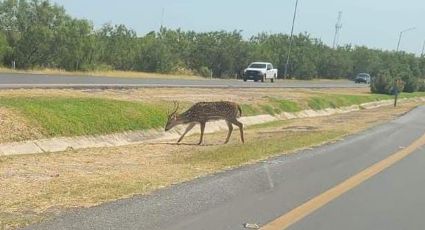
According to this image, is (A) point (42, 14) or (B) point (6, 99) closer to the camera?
(B) point (6, 99)

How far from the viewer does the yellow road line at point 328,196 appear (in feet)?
24.8

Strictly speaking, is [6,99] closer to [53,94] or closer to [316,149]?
[53,94]

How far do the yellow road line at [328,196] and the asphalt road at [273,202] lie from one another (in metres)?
0.10

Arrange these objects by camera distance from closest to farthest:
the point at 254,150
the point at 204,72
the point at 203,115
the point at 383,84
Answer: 1. the point at 254,150
2. the point at 203,115
3. the point at 383,84
4. the point at 204,72

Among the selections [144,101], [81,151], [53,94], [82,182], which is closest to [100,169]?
[82,182]

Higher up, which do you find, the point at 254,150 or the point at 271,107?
the point at 254,150

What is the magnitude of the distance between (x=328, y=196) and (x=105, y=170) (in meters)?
3.98

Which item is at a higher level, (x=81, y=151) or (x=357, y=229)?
(x=357, y=229)

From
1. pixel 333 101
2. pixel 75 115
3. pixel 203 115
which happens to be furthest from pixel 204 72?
pixel 203 115

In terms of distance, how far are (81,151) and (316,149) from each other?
5172mm

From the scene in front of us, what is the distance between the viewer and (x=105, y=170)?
1136cm

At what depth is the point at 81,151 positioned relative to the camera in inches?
586

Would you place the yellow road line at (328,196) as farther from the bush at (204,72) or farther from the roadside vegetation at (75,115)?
the bush at (204,72)

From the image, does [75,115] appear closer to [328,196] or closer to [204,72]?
[328,196]
